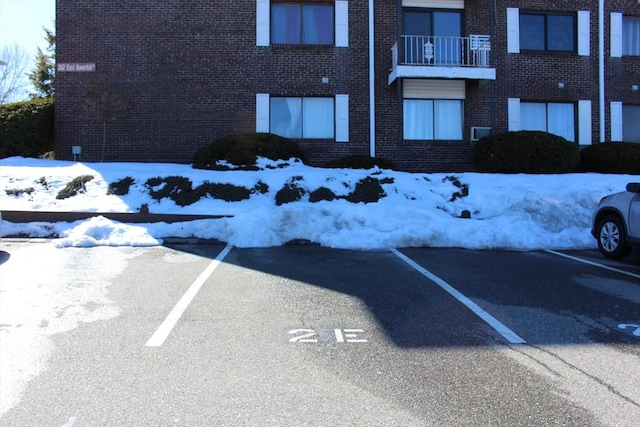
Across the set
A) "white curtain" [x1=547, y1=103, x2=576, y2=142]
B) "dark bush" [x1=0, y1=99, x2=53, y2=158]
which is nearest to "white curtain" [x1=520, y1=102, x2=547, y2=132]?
"white curtain" [x1=547, y1=103, x2=576, y2=142]

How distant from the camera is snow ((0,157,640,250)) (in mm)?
9945

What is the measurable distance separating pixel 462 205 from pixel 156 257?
6.84 m

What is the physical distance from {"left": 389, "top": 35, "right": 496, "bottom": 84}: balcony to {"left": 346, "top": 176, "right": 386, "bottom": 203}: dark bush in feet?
16.5

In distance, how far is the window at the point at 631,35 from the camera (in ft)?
61.3

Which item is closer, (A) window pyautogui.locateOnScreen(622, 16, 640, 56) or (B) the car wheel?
(B) the car wheel

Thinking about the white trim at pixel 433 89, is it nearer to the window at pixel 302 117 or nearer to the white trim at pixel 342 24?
the white trim at pixel 342 24

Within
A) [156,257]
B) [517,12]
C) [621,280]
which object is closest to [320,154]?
[517,12]

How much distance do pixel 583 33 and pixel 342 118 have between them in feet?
28.8

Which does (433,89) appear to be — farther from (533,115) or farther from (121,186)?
(121,186)

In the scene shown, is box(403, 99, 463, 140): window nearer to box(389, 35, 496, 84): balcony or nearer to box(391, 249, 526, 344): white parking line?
box(389, 35, 496, 84): balcony

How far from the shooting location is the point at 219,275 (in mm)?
7141

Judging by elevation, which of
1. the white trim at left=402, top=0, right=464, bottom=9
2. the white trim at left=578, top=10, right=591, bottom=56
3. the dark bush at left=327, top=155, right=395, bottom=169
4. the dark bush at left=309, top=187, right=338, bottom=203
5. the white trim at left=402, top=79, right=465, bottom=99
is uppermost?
the white trim at left=402, top=0, right=464, bottom=9

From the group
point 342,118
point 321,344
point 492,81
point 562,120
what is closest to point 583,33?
point 562,120

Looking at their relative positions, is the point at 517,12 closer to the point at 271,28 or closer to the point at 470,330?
the point at 271,28
